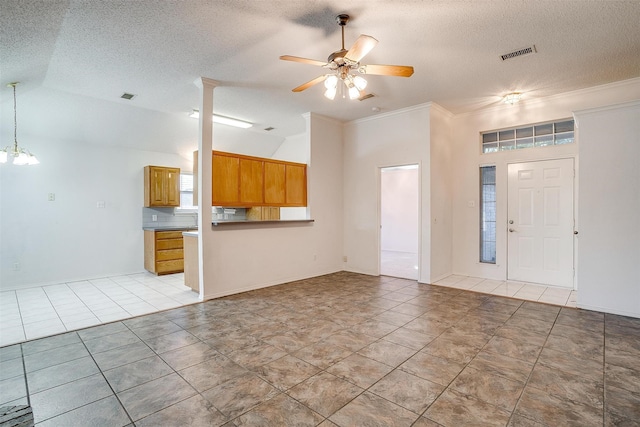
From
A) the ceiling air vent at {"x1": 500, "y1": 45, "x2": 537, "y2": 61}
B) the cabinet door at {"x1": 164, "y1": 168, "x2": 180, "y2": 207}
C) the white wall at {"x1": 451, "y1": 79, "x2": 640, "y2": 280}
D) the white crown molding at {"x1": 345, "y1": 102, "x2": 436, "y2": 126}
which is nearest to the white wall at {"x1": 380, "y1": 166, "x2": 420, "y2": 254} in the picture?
the white wall at {"x1": 451, "y1": 79, "x2": 640, "y2": 280}

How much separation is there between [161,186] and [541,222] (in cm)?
676

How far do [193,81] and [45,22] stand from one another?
1.62 meters

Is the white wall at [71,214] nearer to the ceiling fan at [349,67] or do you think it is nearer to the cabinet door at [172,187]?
the cabinet door at [172,187]

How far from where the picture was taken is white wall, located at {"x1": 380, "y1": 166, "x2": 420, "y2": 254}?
8.85 meters

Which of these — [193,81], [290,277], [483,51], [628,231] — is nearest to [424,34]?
[483,51]

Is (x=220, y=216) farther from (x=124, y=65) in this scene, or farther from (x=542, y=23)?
(x=542, y=23)

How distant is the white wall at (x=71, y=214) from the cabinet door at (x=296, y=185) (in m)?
2.96

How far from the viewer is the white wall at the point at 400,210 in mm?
8852

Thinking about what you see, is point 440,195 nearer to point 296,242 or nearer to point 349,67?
point 296,242

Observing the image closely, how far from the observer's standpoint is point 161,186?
6238mm

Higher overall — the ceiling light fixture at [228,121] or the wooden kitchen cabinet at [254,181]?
the ceiling light fixture at [228,121]

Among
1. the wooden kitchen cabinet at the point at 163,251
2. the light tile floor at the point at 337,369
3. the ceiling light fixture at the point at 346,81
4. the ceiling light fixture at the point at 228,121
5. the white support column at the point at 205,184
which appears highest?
the ceiling light fixture at the point at 228,121

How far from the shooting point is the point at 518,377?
2311mm

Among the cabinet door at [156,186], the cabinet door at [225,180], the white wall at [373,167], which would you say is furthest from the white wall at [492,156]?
the cabinet door at [156,186]
